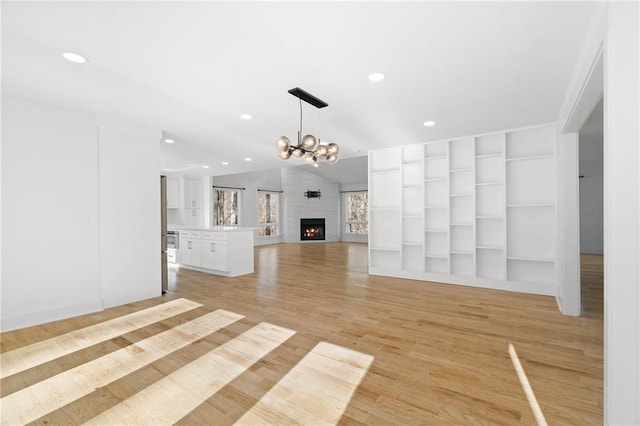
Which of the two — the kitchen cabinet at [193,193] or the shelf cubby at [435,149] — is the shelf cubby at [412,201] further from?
the kitchen cabinet at [193,193]

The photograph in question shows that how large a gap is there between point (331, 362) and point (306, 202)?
10654mm

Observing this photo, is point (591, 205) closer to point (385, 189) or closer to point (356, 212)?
point (385, 189)

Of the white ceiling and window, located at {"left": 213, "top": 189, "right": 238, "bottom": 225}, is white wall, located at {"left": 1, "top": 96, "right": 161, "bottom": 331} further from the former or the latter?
window, located at {"left": 213, "top": 189, "right": 238, "bottom": 225}

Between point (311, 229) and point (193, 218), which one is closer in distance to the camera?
point (193, 218)

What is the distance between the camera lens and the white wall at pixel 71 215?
3.24 m

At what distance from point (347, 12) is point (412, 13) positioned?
1.36 feet

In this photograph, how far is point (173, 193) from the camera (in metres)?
8.36

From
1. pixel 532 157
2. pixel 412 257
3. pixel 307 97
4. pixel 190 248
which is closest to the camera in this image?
pixel 307 97

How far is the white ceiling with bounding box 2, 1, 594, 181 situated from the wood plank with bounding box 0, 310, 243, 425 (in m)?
2.51

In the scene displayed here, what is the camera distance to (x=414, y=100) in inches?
133

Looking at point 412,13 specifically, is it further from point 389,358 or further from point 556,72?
point 389,358

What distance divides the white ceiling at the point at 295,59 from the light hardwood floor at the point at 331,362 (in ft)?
8.24

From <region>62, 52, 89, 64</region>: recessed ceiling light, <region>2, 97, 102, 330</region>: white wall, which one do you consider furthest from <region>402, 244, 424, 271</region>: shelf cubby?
<region>62, 52, 89, 64</region>: recessed ceiling light

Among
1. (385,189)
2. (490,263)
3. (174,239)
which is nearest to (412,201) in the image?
(385,189)
